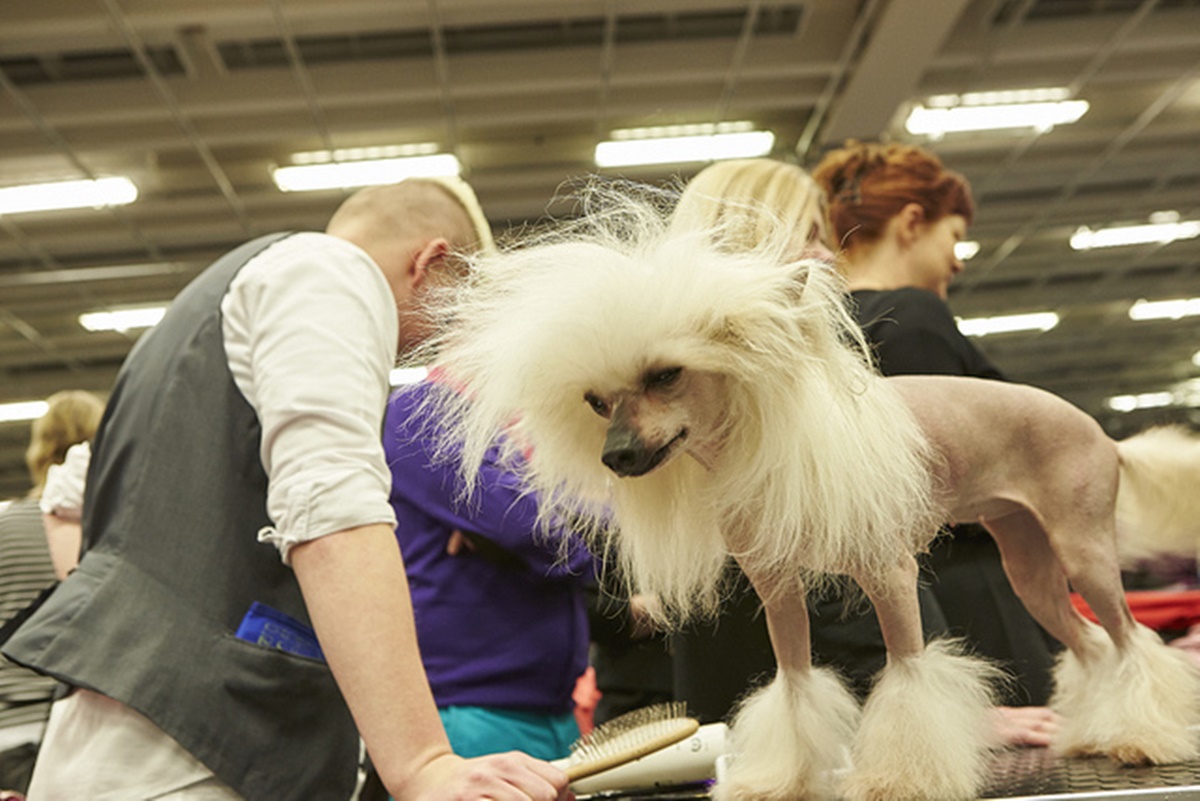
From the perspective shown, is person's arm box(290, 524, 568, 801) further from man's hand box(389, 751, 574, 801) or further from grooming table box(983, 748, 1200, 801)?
grooming table box(983, 748, 1200, 801)

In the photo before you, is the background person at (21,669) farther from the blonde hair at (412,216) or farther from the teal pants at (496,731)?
the blonde hair at (412,216)

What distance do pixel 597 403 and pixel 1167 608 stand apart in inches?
54.3

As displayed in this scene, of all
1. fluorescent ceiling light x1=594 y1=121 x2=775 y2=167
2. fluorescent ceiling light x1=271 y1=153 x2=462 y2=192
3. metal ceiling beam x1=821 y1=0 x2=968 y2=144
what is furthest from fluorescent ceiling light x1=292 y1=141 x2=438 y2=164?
metal ceiling beam x1=821 y1=0 x2=968 y2=144

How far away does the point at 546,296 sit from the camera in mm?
703

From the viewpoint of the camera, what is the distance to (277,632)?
3.13 feet

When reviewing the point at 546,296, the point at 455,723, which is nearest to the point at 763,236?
the point at 546,296

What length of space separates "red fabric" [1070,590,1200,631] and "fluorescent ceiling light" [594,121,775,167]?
448 cm

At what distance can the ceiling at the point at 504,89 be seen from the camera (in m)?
4.79

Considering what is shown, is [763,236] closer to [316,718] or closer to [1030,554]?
[1030,554]

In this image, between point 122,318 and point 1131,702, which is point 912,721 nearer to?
point 1131,702

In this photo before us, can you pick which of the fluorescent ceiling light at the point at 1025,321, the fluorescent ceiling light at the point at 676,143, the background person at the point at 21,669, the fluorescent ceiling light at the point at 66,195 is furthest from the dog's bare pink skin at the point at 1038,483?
the fluorescent ceiling light at the point at 1025,321

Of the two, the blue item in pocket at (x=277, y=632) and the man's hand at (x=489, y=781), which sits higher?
the blue item in pocket at (x=277, y=632)

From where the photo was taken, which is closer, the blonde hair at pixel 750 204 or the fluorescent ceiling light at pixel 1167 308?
the blonde hair at pixel 750 204

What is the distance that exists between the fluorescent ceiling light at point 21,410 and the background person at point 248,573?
9941mm
